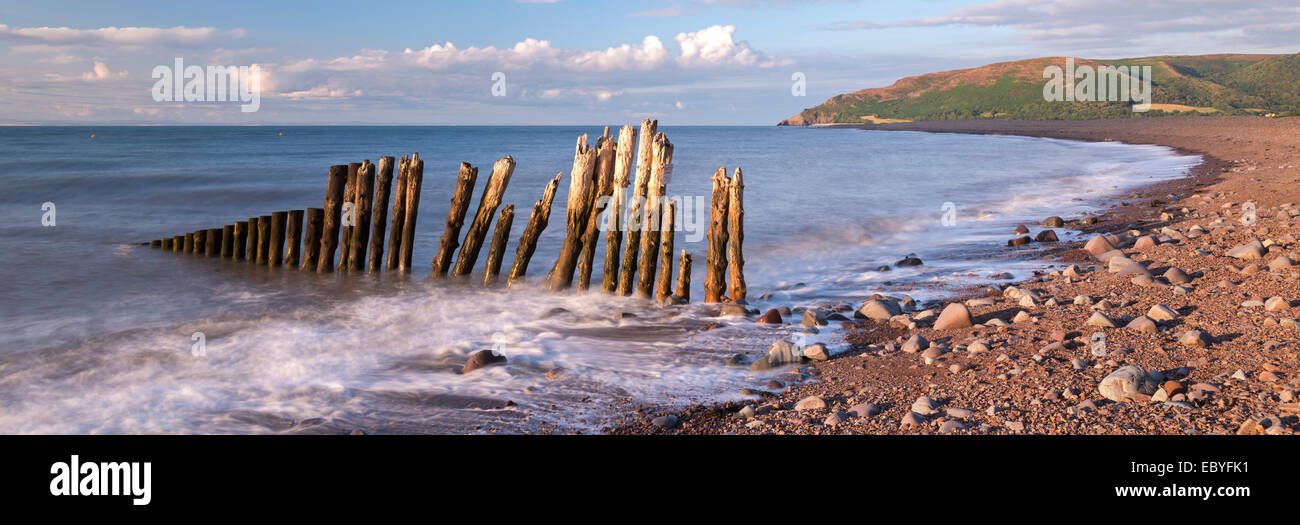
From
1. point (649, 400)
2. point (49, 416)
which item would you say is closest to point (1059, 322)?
point (649, 400)

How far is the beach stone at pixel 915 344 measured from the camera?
6.97m

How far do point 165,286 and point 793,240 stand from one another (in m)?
11.3

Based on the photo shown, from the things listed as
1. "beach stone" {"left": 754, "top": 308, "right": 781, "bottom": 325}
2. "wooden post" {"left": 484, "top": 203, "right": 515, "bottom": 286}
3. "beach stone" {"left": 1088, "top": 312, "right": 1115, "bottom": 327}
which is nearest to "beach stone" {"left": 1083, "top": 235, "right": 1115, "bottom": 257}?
"beach stone" {"left": 1088, "top": 312, "right": 1115, "bottom": 327}

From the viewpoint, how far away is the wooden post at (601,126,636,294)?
10.1 meters

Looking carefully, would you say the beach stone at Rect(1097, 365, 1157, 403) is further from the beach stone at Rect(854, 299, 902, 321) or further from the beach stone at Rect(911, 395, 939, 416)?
the beach stone at Rect(854, 299, 902, 321)

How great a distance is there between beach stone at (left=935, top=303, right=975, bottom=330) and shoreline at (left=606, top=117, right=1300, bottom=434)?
0.20ft

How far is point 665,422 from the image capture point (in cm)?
555

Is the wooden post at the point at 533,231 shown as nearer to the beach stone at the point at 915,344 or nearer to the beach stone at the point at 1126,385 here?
the beach stone at the point at 915,344

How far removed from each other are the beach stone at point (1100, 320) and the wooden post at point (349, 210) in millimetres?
9656

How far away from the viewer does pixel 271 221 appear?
12.8 metres

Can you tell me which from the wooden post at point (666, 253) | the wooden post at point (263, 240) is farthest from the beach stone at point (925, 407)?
the wooden post at point (263, 240)

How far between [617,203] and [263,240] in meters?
6.45

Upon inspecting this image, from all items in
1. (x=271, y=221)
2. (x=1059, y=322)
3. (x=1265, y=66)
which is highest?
(x=1265, y=66)
